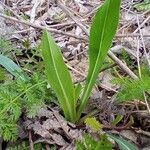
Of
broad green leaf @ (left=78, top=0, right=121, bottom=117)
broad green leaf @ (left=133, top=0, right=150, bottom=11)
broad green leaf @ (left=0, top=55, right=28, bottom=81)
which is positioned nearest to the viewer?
broad green leaf @ (left=78, top=0, right=121, bottom=117)

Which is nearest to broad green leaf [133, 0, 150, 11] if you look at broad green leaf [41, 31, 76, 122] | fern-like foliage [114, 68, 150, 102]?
fern-like foliage [114, 68, 150, 102]

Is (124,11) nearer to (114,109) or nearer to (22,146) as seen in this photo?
(114,109)

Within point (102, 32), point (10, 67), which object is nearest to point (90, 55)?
point (102, 32)

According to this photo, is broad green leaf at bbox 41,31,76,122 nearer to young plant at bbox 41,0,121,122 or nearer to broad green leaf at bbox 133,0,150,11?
young plant at bbox 41,0,121,122

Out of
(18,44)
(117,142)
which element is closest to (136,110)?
(117,142)

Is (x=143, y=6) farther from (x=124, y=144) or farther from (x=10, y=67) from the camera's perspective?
(x=124, y=144)

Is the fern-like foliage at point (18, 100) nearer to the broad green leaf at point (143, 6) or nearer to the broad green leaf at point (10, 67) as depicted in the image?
the broad green leaf at point (10, 67)

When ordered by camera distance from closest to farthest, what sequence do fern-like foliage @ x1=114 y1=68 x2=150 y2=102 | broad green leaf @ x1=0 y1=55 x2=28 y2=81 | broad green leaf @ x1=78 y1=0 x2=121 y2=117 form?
broad green leaf @ x1=78 y1=0 x2=121 y2=117, fern-like foliage @ x1=114 y1=68 x2=150 y2=102, broad green leaf @ x1=0 y1=55 x2=28 y2=81

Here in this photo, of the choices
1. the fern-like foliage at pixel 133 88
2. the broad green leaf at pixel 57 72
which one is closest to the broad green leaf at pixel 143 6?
the fern-like foliage at pixel 133 88
